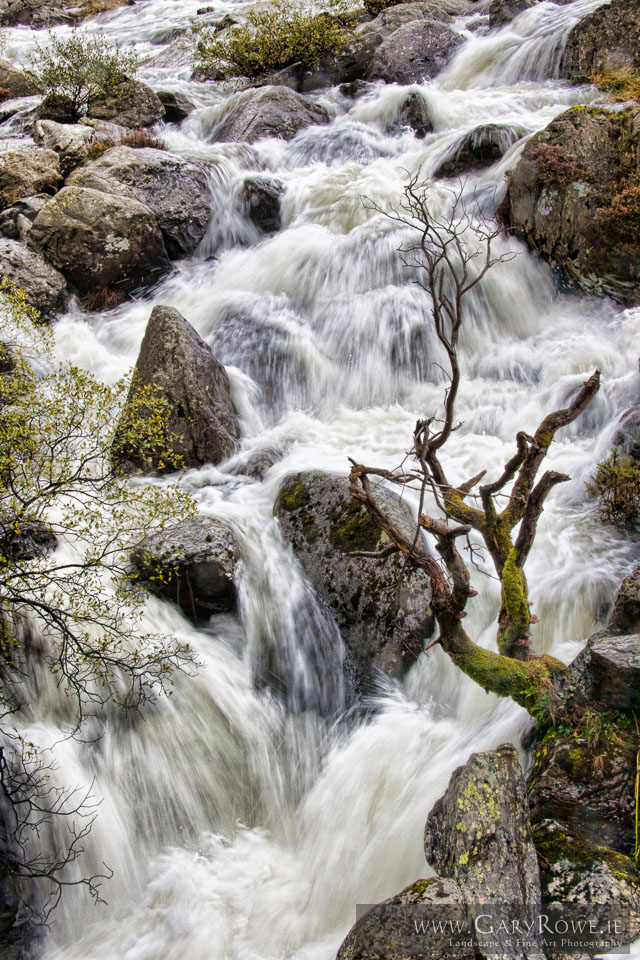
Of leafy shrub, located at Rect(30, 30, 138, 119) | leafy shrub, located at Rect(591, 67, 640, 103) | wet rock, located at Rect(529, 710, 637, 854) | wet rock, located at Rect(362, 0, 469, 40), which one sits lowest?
wet rock, located at Rect(529, 710, 637, 854)

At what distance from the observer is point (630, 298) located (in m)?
9.95

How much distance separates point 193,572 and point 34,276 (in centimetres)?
739

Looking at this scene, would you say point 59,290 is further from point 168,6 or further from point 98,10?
point 98,10

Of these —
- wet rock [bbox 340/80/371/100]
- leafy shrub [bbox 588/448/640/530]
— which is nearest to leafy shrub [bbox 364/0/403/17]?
wet rock [bbox 340/80/371/100]

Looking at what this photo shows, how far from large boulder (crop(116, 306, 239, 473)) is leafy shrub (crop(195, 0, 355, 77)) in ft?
48.4

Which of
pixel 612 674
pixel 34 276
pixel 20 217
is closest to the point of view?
pixel 612 674

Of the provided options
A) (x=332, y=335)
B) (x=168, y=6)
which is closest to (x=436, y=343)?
(x=332, y=335)

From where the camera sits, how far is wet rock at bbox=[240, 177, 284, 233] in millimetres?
13391

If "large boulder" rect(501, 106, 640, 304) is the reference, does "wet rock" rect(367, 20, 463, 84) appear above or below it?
above

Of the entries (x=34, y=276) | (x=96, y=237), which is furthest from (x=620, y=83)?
(x=34, y=276)

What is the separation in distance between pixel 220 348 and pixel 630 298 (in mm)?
6369

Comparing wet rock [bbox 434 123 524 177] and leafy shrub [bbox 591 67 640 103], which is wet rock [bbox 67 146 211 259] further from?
leafy shrub [bbox 591 67 640 103]

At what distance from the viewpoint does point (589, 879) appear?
11.6 ft

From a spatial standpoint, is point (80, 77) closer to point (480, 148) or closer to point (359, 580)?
point (480, 148)
